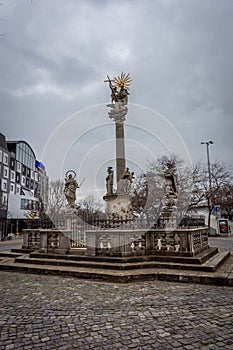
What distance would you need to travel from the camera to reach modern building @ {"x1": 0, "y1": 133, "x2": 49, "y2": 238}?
151 ft

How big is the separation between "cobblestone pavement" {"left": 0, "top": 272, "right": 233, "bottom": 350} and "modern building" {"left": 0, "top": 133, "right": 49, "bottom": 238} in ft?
113

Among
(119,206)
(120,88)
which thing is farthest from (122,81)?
(119,206)

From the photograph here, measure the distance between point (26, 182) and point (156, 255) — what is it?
5832cm

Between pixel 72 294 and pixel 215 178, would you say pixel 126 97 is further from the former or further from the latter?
pixel 215 178

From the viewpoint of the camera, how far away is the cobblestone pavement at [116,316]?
4.14 meters

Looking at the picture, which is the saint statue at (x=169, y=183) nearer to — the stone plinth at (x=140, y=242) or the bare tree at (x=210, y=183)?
the stone plinth at (x=140, y=242)

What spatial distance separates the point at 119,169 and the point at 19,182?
1896 inches

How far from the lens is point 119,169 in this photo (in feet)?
55.2

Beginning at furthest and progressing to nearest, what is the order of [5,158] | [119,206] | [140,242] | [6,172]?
[6,172] < [5,158] < [119,206] < [140,242]

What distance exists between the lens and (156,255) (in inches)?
403

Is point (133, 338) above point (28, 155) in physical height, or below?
below

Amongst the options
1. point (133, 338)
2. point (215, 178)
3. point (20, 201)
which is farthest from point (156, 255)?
point (20, 201)

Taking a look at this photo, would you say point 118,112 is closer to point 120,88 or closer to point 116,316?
point 120,88

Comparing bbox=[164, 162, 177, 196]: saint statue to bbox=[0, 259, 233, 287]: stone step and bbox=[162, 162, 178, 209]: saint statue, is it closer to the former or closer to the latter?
bbox=[162, 162, 178, 209]: saint statue
